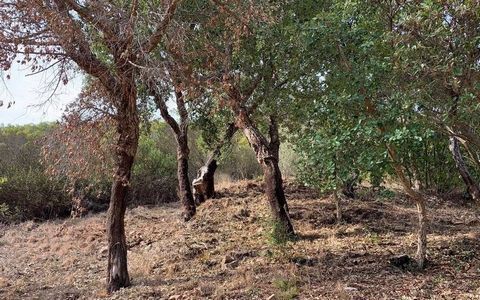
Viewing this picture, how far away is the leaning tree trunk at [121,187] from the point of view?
544 centimetres

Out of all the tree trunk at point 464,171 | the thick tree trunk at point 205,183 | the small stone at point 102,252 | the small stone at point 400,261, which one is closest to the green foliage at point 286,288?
the small stone at point 400,261

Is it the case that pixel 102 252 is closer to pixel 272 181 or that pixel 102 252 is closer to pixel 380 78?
pixel 272 181

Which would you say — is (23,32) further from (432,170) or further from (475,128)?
(432,170)

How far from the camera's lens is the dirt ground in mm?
5234

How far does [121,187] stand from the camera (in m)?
5.83

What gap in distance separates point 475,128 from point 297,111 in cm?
246

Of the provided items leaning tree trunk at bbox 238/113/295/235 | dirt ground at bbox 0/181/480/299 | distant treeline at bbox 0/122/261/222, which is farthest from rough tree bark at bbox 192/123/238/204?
leaning tree trunk at bbox 238/113/295/235

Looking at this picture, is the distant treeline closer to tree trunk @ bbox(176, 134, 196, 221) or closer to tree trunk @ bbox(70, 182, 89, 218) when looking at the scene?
tree trunk @ bbox(176, 134, 196, 221)

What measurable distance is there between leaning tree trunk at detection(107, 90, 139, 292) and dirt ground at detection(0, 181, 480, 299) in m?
0.26

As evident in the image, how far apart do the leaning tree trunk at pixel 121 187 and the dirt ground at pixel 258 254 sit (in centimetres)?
26

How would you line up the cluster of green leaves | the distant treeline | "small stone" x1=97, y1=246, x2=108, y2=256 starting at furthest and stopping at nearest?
the distant treeline < "small stone" x1=97, y1=246, x2=108, y2=256 < the cluster of green leaves

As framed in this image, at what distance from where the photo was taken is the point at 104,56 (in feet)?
19.3

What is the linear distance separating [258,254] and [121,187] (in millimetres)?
2195

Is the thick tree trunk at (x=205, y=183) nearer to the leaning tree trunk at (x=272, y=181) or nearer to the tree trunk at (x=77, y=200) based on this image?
the leaning tree trunk at (x=272, y=181)
